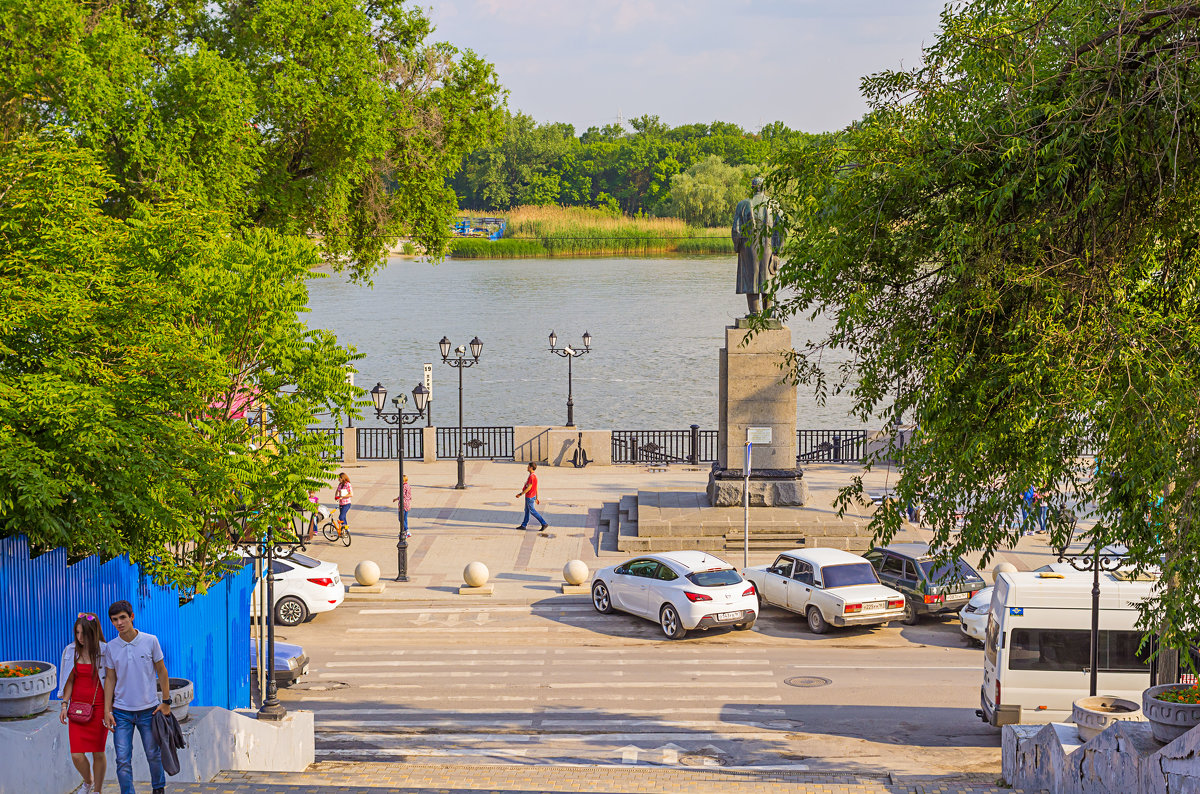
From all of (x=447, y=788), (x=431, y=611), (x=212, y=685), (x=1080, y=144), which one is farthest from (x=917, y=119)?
(x=431, y=611)

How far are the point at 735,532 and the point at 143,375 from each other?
14984mm

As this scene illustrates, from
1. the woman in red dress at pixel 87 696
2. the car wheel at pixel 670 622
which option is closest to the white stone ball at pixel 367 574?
the car wheel at pixel 670 622

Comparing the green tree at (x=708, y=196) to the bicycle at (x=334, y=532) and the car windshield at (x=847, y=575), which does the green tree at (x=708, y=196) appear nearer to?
the bicycle at (x=334, y=532)

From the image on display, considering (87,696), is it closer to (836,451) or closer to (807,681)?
(807,681)

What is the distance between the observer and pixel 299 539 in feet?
45.0

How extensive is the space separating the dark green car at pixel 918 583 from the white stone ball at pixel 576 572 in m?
5.32

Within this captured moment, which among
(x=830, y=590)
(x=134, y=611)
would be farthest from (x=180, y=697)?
(x=830, y=590)

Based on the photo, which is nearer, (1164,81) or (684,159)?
(1164,81)

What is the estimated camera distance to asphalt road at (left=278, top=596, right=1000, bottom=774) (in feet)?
46.3

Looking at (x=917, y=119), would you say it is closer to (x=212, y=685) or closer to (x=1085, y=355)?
(x=1085, y=355)

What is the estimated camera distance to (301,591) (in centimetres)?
1989

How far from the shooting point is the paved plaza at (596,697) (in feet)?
40.1

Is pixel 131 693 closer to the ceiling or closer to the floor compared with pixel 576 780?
closer to the ceiling

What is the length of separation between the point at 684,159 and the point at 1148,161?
150 m
